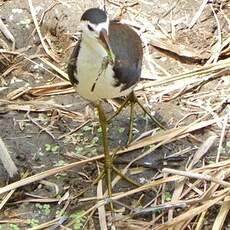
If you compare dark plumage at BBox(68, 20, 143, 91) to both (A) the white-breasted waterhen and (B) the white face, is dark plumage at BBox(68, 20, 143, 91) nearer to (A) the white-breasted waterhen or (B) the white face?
(A) the white-breasted waterhen

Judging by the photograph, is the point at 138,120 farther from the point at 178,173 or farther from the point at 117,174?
the point at 178,173

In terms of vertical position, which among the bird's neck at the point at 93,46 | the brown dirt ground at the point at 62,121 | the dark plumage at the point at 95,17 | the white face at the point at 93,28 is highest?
the dark plumage at the point at 95,17

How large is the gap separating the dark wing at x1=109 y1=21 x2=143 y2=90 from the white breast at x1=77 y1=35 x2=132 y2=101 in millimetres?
41

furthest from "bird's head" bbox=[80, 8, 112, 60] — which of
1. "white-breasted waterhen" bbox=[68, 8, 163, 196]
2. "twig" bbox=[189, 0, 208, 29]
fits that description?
"twig" bbox=[189, 0, 208, 29]

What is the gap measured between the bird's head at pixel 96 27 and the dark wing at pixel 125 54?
19 centimetres

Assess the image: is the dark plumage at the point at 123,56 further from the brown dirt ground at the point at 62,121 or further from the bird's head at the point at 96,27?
the brown dirt ground at the point at 62,121

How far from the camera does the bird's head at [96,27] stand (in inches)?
96.0

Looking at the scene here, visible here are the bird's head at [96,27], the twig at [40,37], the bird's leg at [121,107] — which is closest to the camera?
the bird's head at [96,27]

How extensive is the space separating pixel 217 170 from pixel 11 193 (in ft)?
2.50

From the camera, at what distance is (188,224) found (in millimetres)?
2666

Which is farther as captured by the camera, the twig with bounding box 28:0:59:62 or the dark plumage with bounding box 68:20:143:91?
the twig with bounding box 28:0:59:62

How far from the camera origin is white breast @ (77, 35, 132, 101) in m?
2.50

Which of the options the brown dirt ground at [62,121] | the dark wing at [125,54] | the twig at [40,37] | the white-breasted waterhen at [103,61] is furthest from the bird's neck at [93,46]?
the twig at [40,37]

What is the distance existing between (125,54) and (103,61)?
0.91 feet
